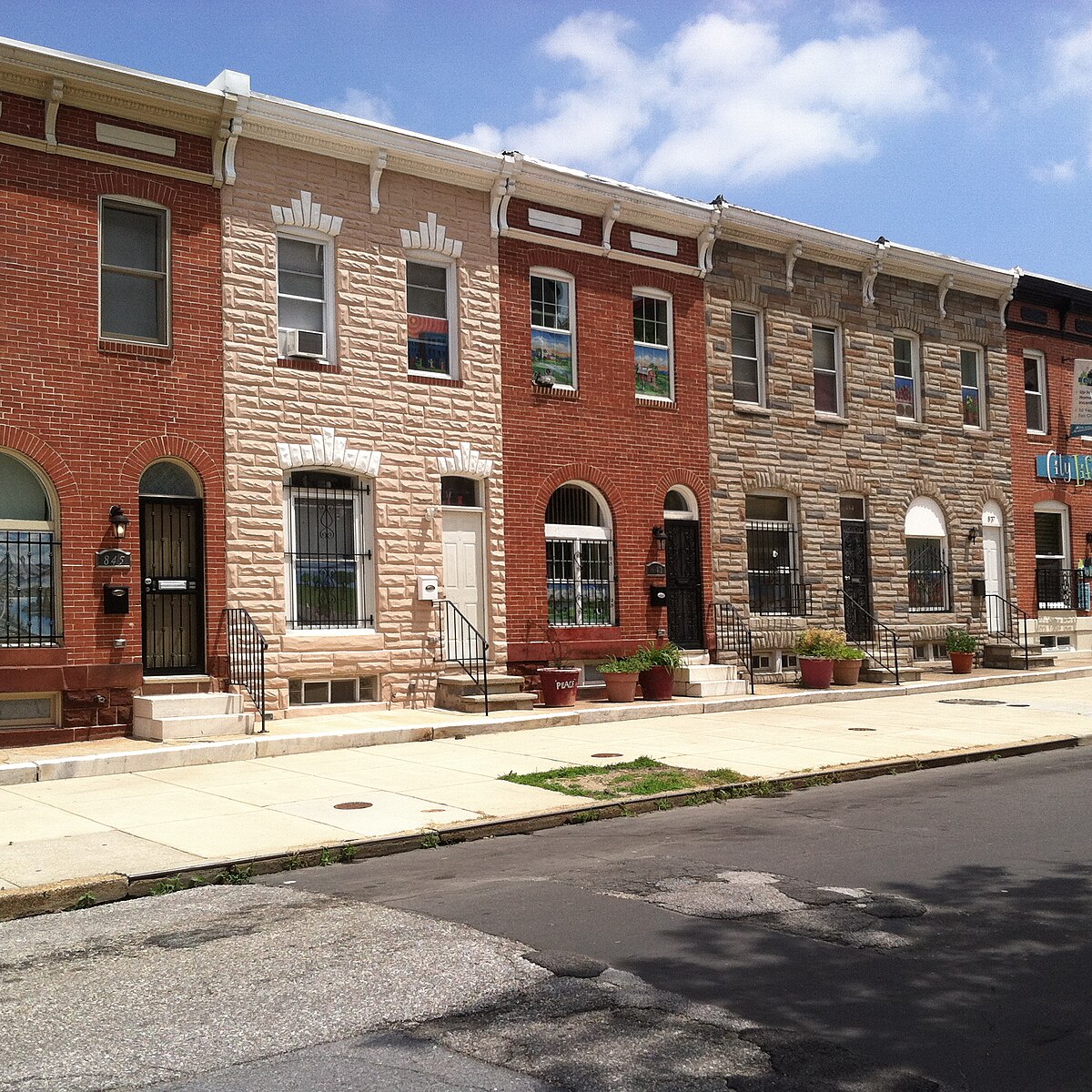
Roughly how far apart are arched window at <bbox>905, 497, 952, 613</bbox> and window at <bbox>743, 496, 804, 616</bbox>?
10.3 feet

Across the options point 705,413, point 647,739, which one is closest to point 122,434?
point 647,739

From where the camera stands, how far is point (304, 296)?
57.2 feet

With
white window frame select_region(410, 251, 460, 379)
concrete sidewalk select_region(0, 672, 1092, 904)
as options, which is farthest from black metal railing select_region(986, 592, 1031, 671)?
white window frame select_region(410, 251, 460, 379)

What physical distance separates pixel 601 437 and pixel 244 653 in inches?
276

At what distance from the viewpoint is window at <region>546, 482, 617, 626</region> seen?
1959 cm

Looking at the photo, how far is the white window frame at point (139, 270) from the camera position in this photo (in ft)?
51.1

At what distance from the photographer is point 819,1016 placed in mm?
5039

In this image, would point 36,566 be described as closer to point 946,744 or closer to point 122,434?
point 122,434

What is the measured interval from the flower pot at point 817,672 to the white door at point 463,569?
18.9 feet

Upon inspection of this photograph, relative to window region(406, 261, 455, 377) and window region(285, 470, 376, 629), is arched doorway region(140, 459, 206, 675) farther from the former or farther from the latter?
window region(406, 261, 455, 377)

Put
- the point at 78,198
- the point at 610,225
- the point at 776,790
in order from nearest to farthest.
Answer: the point at 776,790, the point at 78,198, the point at 610,225

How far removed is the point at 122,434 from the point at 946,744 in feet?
34.5

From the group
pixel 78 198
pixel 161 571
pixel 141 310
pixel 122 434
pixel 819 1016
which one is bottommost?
Result: pixel 819 1016

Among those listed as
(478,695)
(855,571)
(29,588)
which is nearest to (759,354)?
(855,571)
